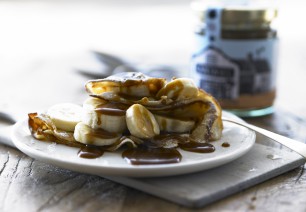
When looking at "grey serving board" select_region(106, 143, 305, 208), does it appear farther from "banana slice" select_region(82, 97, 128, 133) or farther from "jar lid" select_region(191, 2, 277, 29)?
"jar lid" select_region(191, 2, 277, 29)

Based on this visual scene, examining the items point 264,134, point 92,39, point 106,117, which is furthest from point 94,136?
point 92,39

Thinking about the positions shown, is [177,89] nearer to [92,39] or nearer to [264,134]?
[264,134]

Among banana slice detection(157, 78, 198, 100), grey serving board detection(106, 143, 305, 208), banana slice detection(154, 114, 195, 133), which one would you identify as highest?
banana slice detection(157, 78, 198, 100)

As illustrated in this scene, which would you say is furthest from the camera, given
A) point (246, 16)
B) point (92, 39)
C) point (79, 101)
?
point (92, 39)

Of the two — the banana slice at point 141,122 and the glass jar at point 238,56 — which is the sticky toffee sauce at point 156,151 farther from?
the glass jar at point 238,56

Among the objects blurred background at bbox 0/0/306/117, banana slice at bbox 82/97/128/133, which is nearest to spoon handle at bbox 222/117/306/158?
banana slice at bbox 82/97/128/133
